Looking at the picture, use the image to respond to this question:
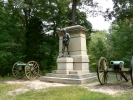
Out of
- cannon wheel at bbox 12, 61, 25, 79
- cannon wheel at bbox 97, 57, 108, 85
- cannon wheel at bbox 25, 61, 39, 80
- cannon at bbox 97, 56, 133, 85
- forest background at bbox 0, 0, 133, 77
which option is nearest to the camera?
cannon at bbox 97, 56, 133, 85

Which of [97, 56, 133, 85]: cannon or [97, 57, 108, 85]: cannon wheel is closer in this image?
[97, 56, 133, 85]: cannon

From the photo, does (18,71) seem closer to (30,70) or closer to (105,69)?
(30,70)

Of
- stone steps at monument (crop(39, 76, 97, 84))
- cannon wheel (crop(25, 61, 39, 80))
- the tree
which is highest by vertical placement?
the tree

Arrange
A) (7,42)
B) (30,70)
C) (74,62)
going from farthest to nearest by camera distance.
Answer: (7,42) < (30,70) < (74,62)

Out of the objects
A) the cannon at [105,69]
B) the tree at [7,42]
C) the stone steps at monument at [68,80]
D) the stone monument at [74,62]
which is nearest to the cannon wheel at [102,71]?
the cannon at [105,69]

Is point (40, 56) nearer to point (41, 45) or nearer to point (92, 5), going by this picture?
point (41, 45)

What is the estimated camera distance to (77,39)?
31.2ft

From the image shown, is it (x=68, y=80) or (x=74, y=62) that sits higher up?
(x=74, y=62)

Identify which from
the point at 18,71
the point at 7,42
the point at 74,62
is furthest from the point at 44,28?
the point at 74,62

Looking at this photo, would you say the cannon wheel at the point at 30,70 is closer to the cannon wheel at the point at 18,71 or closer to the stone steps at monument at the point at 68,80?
the cannon wheel at the point at 18,71

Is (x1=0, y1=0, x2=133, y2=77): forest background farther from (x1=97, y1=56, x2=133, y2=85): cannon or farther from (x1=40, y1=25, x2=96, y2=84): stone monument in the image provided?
(x1=97, y1=56, x2=133, y2=85): cannon

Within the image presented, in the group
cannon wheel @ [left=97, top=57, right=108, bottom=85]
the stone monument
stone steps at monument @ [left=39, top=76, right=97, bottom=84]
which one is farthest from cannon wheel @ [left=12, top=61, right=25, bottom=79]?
cannon wheel @ [left=97, top=57, right=108, bottom=85]

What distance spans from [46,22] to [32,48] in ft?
11.4

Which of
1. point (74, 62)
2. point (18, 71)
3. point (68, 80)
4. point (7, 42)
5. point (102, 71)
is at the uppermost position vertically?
point (7, 42)
